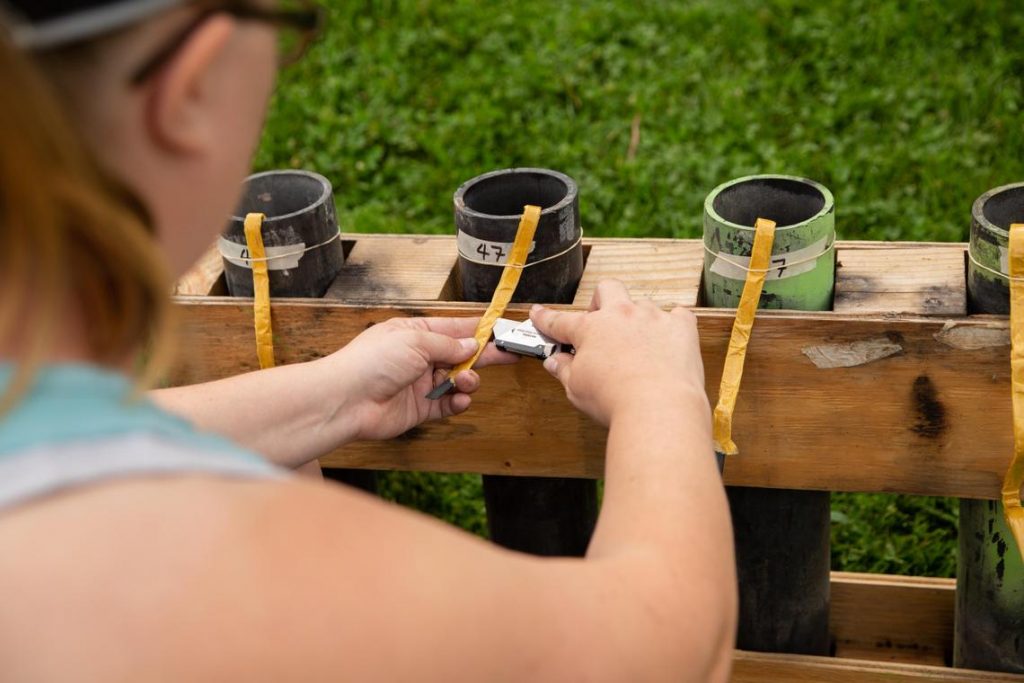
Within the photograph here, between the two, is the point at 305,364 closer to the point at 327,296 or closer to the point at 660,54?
the point at 327,296

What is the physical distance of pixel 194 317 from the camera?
2318 mm

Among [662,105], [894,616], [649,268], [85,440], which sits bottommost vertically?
[894,616]

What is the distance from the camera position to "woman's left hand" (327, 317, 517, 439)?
1998 millimetres

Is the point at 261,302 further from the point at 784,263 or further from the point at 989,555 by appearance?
the point at 989,555

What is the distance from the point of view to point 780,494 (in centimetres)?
232

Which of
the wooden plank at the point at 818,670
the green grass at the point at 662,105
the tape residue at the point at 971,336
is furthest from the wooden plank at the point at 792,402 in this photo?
the green grass at the point at 662,105

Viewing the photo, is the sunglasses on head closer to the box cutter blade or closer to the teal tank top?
the teal tank top

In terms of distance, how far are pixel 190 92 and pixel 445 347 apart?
1097 millimetres

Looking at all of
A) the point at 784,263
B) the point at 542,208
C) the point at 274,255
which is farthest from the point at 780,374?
the point at 274,255

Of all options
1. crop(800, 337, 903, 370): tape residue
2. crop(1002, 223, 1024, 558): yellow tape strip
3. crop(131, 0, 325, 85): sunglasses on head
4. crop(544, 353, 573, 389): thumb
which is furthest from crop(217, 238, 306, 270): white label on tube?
crop(1002, 223, 1024, 558): yellow tape strip

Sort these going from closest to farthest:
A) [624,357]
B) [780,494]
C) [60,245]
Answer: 1. [60,245]
2. [624,357]
3. [780,494]

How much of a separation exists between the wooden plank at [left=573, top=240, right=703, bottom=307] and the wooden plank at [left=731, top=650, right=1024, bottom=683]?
30.7 inches

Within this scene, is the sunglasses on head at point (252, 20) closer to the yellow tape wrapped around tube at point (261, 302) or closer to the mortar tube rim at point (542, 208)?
the mortar tube rim at point (542, 208)

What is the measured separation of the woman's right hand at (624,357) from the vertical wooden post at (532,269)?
0.26 metres
